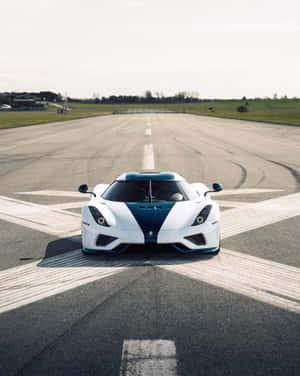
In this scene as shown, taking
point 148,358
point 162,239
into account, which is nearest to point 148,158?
point 162,239

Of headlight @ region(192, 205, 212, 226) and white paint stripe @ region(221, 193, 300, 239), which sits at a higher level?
headlight @ region(192, 205, 212, 226)

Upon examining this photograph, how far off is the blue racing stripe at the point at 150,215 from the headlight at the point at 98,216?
0.42 m

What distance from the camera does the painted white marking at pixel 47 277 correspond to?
450 centimetres

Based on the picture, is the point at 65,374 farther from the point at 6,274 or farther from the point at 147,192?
the point at 147,192

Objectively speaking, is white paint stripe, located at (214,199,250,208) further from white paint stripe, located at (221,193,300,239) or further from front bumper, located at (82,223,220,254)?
front bumper, located at (82,223,220,254)

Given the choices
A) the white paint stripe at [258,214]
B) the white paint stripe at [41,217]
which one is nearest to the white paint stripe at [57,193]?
the white paint stripe at [41,217]

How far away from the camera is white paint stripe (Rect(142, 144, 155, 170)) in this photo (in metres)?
16.1

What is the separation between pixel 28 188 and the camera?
38.9 ft

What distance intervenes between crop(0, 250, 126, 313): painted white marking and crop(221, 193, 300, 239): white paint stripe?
2.37 metres

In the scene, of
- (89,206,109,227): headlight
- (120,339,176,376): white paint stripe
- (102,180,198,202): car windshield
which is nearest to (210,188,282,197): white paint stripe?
(102,180,198,202): car windshield

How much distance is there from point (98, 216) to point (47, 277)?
1.17 metres

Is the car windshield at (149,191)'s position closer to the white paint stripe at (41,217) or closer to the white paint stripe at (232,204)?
the white paint stripe at (41,217)

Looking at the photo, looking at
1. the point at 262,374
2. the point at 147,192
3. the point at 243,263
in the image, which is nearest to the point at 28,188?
the point at 147,192

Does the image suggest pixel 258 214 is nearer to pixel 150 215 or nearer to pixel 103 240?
pixel 150 215
